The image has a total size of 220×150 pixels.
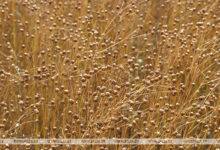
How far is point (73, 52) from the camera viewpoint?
2969 millimetres

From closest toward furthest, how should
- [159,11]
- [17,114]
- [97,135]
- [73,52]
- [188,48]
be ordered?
[97,135], [17,114], [73,52], [188,48], [159,11]

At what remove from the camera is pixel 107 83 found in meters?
2.77

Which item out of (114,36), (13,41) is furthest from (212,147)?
(13,41)

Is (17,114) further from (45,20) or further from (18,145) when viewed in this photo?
(45,20)

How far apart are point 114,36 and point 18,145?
158cm

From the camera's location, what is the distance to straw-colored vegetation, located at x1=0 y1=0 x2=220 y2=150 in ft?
7.97

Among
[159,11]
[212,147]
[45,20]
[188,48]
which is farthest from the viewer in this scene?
[159,11]

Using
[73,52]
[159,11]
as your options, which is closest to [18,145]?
[73,52]

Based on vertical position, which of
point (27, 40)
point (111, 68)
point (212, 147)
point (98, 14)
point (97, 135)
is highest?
point (98, 14)

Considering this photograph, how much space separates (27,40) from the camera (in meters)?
3.43

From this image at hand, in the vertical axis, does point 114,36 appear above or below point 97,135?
above

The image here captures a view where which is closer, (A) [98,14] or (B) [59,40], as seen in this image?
(B) [59,40]

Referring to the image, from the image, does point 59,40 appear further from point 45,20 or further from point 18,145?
point 18,145

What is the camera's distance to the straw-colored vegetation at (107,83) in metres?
2.43
